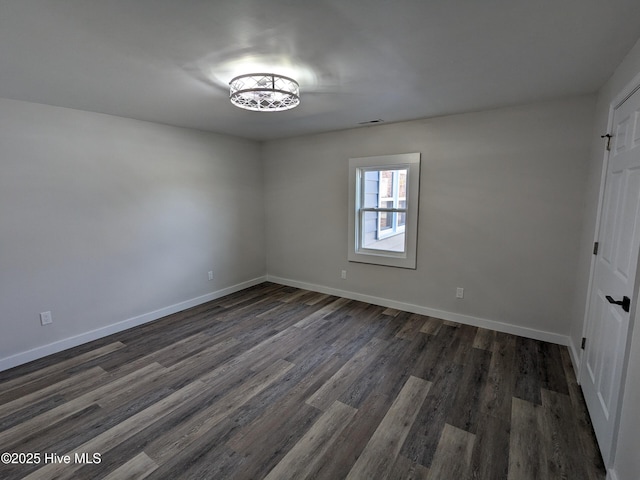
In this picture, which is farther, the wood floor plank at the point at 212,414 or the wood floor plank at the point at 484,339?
the wood floor plank at the point at 484,339

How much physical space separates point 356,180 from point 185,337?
9.25ft

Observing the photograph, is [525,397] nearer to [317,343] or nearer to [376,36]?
[317,343]

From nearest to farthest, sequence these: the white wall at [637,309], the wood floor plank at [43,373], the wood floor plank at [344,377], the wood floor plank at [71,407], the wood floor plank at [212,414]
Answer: the white wall at [637,309]
the wood floor plank at [212,414]
the wood floor plank at [71,407]
the wood floor plank at [344,377]
the wood floor plank at [43,373]

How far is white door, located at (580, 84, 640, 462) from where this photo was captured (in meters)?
1.59

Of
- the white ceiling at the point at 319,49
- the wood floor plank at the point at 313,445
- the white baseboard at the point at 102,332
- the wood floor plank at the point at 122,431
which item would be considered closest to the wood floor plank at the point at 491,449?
the wood floor plank at the point at 313,445

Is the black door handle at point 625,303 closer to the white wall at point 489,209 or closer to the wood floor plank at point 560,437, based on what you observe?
the wood floor plank at point 560,437

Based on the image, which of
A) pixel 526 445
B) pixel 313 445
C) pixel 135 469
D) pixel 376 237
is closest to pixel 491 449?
pixel 526 445

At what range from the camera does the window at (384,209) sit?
372 centimetres

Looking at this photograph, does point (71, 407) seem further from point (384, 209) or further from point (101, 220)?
point (384, 209)

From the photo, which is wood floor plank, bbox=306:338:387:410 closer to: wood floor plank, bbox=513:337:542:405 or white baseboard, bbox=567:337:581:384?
wood floor plank, bbox=513:337:542:405

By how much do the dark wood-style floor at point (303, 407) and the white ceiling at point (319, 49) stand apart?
2.36 m

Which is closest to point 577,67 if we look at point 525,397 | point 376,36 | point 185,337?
point 376,36

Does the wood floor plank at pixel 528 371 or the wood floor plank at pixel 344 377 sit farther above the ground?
the wood floor plank at pixel 528 371

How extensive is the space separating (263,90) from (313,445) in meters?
2.35
